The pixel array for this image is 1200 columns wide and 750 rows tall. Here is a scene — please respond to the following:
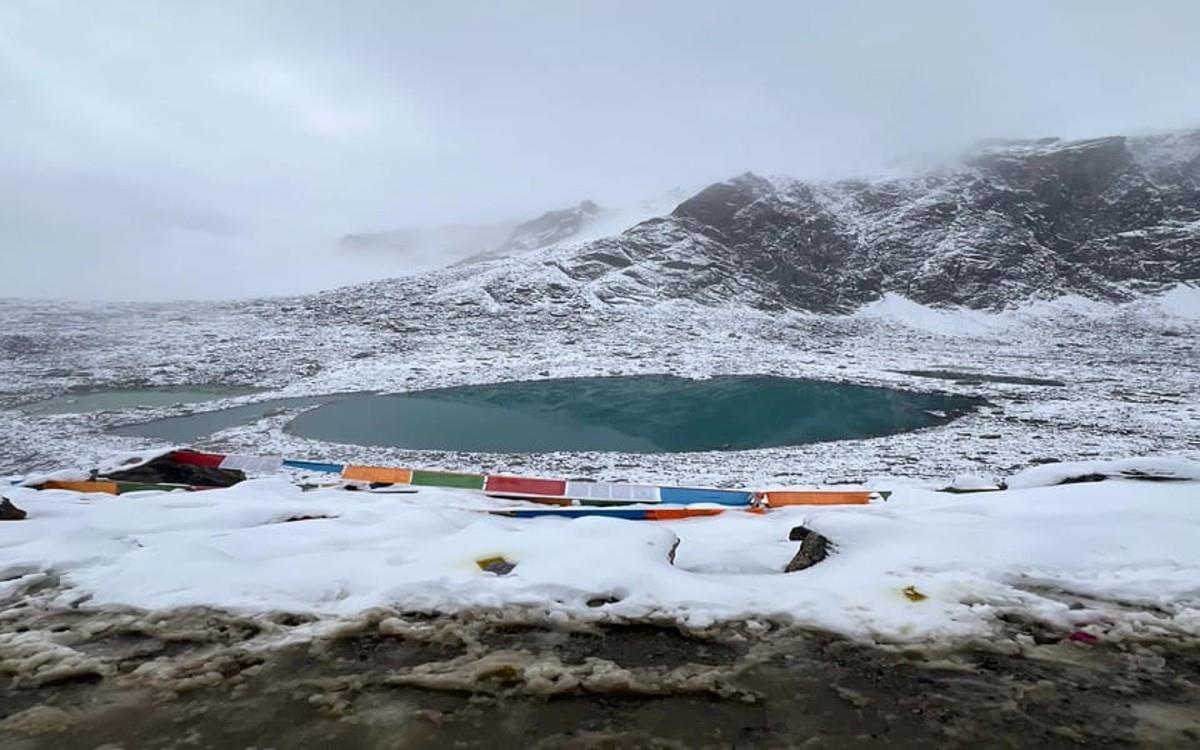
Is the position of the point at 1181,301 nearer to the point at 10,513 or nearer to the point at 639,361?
the point at 639,361

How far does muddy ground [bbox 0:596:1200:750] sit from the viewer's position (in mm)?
5004

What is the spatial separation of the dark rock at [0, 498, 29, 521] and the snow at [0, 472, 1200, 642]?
0.32 m

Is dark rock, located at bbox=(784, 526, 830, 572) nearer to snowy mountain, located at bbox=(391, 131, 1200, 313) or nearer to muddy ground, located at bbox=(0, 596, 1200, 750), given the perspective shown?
muddy ground, located at bbox=(0, 596, 1200, 750)

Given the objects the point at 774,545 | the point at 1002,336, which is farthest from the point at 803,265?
the point at 774,545

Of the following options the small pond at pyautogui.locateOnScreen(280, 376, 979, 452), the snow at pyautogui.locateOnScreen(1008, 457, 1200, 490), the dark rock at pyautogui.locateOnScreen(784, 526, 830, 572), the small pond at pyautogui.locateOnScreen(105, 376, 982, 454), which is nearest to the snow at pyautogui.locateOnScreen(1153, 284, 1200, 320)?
the small pond at pyautogui.locateOnScreen(105, 376, 982, 454)

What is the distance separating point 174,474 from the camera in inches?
687

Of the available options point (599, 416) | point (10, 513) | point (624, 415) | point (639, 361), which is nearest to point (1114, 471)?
point (10, 513)

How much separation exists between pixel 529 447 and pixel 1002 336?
8231cm

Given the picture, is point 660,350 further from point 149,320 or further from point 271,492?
point 149,320

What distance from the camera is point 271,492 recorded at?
46.4 ft

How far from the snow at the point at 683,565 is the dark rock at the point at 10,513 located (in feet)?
1.04

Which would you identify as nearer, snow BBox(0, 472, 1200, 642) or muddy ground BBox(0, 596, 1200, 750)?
muddy ground BBox(0, 596, 1200, 750)

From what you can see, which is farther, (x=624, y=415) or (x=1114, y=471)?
(x=624, y=415)

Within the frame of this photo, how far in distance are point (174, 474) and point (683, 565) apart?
15.9 meters
